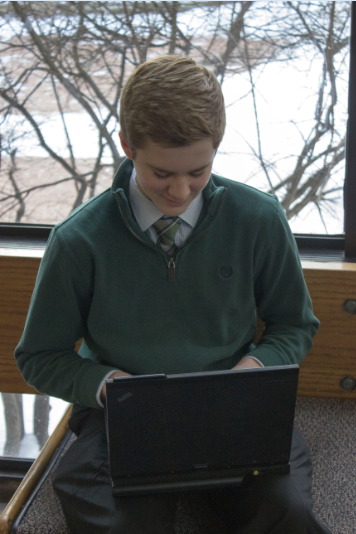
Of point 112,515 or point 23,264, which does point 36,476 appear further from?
point 23,264

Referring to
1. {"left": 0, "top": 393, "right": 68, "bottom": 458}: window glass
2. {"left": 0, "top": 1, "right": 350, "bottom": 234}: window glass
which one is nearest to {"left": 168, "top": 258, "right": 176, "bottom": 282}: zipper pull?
{"left": 0, "top": 1, "right": 350, "bottom": 234}: window glass

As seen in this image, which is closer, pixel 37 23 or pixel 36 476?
pixel 36 476

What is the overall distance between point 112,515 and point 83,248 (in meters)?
0.52

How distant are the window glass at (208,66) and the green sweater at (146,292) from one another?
433mm

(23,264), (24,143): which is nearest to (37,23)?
(24,143)

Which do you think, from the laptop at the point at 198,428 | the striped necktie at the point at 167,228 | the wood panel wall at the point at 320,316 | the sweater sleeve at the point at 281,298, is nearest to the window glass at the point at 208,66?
the wood panel wall at the point at 320,316

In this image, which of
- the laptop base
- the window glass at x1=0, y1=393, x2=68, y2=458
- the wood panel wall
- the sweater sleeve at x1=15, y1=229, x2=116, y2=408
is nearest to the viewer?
the laptop base

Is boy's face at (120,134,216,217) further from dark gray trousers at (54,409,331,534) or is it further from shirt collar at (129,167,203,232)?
dark gray trousers at (54,409,331,534)

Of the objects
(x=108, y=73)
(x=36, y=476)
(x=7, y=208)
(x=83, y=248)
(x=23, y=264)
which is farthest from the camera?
(x=7, y=208)

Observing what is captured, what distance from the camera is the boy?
101cm

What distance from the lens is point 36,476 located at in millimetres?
1244

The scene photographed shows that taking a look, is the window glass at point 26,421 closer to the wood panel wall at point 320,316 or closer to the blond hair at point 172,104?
the wood panel wall at point 320,316

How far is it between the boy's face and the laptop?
0.33 metres

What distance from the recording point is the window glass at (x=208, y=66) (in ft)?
4.91
